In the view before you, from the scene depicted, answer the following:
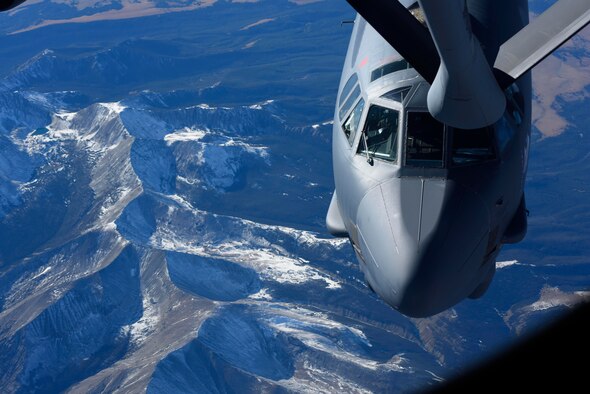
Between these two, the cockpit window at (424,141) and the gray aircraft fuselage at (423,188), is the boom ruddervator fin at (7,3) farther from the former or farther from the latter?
the cockpit window at (424,141)

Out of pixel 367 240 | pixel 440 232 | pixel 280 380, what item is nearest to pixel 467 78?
pixel 440 232

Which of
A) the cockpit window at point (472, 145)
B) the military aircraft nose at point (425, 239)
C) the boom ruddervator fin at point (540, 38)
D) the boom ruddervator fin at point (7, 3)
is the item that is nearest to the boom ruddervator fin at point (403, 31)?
the boom ruddervator fin at point (540, 38)

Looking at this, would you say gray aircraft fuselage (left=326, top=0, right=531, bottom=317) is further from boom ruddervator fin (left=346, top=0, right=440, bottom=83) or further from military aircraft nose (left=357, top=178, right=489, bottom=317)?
boom ruddervator fin (left=346, top=0, right=440, bottom=83)

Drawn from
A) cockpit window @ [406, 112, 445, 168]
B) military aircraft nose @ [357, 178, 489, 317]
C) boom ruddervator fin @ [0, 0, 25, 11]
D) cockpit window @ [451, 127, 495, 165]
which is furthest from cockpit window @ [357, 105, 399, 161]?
boom ruddervator fin @ [0, 0, 25, 11]

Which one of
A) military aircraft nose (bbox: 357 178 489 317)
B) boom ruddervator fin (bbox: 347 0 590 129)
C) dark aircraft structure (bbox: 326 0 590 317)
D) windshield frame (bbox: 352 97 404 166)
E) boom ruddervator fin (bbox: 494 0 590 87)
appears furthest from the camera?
windshield frame (bbox: 352 97 404 166)

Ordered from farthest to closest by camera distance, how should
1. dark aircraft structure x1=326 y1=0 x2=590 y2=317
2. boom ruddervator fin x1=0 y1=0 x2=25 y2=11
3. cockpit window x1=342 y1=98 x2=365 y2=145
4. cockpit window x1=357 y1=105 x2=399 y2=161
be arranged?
cockpit window x1=342 y1=98 x2=365 y2=145 < cockpit window x1=357 y1=105 x2=399 y2=161 < dark aircraft structure x1=326 y1=0 x2=590 y2=317 < boom ruddervator fin x1=0 y1=0 x2=25 y2=11

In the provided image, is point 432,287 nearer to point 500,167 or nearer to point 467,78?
point 500,167

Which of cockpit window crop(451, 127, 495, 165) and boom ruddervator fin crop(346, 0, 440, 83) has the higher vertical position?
boom ruddervator fin crop(346, 0, 440, 83)
